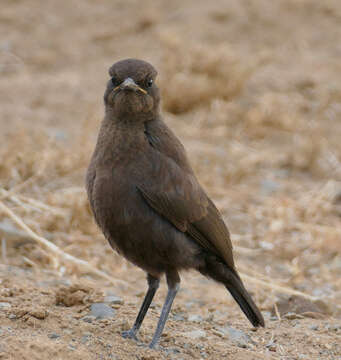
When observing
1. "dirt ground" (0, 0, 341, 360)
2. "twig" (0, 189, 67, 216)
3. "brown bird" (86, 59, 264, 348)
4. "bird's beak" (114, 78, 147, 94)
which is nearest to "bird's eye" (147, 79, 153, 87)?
"brown bird" (86, 59, 264, 348)

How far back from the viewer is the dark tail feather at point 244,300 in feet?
14.8

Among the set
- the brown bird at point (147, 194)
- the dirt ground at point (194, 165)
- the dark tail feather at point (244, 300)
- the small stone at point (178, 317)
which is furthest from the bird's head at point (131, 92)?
the small stone at point (178, 317)

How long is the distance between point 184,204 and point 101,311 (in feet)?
3.41

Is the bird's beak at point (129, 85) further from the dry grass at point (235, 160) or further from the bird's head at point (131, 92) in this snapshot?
the dry grass at point (235, 160)

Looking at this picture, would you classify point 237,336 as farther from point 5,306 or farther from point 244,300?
point 5,306

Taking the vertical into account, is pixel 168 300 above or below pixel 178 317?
above

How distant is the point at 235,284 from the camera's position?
4.52 meters

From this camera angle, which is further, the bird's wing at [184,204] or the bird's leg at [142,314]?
the bird's leg at [142,314]

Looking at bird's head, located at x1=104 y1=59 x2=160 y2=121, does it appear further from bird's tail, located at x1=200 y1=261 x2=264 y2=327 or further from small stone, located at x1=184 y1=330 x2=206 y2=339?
small stone, located at x1=184 y1=330 x2=206 y2=339

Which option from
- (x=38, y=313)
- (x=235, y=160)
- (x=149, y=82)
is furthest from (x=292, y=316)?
(x=235, y=160)

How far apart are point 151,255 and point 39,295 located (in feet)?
3.81

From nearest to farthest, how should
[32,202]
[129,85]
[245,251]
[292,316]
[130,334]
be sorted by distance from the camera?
1. [129,85]
2. [130,334]
3. [292,316]
4. [32,202]
5. [245,251]

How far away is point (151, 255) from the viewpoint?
413 cm

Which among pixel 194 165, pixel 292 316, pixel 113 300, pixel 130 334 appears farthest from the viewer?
pixel 194 165
